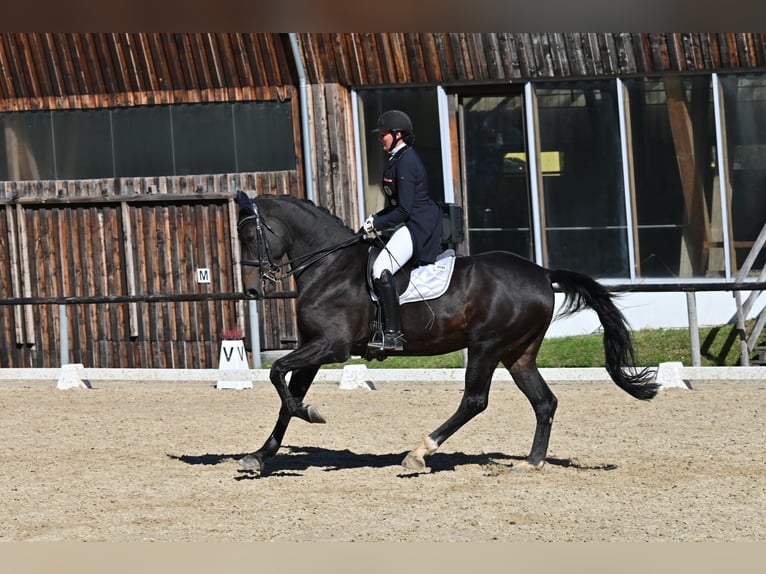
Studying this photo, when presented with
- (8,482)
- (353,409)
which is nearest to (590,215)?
(353,409)

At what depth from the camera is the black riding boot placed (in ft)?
26.5

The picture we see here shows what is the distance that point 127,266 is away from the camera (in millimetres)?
17406

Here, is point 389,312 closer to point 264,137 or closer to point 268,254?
point 268,254

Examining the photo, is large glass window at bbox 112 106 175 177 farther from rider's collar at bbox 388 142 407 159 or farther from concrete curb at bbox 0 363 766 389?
rider's collar at bbox 388 142 407 159

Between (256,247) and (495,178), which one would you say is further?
(495,178)

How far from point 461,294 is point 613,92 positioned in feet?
28.2

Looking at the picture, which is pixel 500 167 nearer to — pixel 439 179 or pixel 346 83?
pixel 439 179

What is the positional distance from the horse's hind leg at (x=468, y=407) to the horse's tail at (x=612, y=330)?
71cm

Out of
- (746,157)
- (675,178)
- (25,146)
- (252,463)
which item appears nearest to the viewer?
(252,463)

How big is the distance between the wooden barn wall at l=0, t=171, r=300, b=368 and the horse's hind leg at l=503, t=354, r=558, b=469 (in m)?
8.67

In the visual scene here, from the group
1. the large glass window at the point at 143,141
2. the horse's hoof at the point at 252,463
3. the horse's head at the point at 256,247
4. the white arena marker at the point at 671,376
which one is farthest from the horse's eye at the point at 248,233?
the large glass window at the point at 143,141

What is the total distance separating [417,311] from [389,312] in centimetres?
24

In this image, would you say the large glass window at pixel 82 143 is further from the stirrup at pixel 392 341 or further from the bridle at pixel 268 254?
the stirrup at pixel 392 341

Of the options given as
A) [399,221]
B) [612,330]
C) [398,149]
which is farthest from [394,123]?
[612,330]
